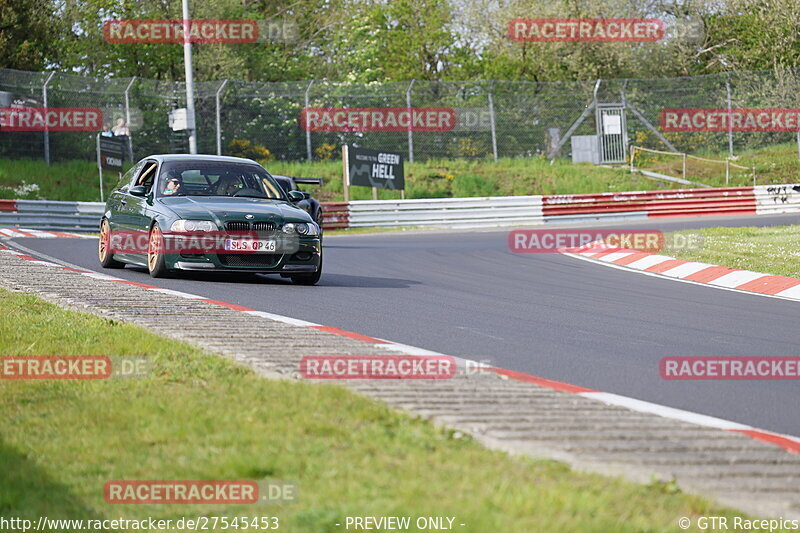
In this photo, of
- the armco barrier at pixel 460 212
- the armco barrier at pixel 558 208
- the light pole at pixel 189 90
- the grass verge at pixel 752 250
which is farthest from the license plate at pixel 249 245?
the armco barrier at pixel 460 212

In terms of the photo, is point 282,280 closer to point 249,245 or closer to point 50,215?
point 249,245

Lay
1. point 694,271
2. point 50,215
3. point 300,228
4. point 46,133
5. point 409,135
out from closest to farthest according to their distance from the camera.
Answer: point 300,228 < point 694,271 < point 50,215 < point 46,133 < point 409,135

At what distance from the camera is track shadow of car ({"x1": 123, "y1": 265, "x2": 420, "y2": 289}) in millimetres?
12758

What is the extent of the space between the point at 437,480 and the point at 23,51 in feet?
110

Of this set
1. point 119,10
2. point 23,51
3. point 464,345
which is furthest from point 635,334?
point 119,10

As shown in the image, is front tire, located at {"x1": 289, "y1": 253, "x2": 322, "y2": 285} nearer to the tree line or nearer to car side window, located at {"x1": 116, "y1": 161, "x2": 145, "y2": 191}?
car side window, located at {"x1": 116, "y1": 161, "x2": 145, "y2": 191}

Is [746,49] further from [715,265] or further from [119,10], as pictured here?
[715,265]

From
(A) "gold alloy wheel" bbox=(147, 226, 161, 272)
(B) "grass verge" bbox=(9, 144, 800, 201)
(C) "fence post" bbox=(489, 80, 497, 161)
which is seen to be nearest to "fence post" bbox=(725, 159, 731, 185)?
(B) "grass verge" bbox=(9, 144, 800, 201)

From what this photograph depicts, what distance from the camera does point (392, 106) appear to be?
109 feet

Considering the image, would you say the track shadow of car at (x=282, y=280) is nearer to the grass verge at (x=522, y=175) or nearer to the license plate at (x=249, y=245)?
the license plate at (x=249, y=245)

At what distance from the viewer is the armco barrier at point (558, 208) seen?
30453 mm

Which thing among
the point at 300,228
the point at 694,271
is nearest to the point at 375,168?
the point at 694,271

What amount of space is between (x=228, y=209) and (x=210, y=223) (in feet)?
1.00

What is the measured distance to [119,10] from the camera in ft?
145
